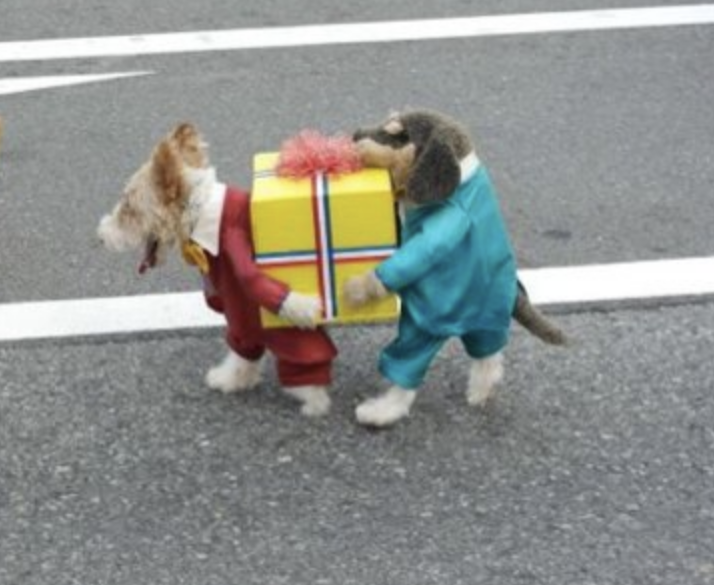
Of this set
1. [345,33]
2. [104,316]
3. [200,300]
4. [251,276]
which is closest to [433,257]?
[251,276]

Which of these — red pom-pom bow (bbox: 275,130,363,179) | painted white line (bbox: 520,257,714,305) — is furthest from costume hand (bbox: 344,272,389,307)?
painted white line (bbox: 520,257,714,305)

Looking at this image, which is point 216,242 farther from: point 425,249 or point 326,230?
point 425,249

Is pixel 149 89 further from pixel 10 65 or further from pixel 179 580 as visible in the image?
pixel 179 580

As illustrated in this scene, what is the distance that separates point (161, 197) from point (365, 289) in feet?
1.79

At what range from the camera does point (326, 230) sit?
344 cm

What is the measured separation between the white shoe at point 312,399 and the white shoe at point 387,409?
10cm

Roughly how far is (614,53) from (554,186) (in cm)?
172

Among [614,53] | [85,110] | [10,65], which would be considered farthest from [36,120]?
[614,53]

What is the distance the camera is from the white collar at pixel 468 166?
3451mm

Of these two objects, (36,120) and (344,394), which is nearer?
(344,394)

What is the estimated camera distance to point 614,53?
22.2 feet

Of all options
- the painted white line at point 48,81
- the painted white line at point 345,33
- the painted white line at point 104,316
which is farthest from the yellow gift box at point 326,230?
the painted white line at point 345,33

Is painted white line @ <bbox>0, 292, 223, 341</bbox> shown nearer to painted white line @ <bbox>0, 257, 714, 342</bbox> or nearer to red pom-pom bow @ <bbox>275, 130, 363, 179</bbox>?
painted white line @ <bbox>0, 257, 714, 342</bbox>

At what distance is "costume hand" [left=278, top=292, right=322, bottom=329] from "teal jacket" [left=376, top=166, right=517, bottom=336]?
18 cm
